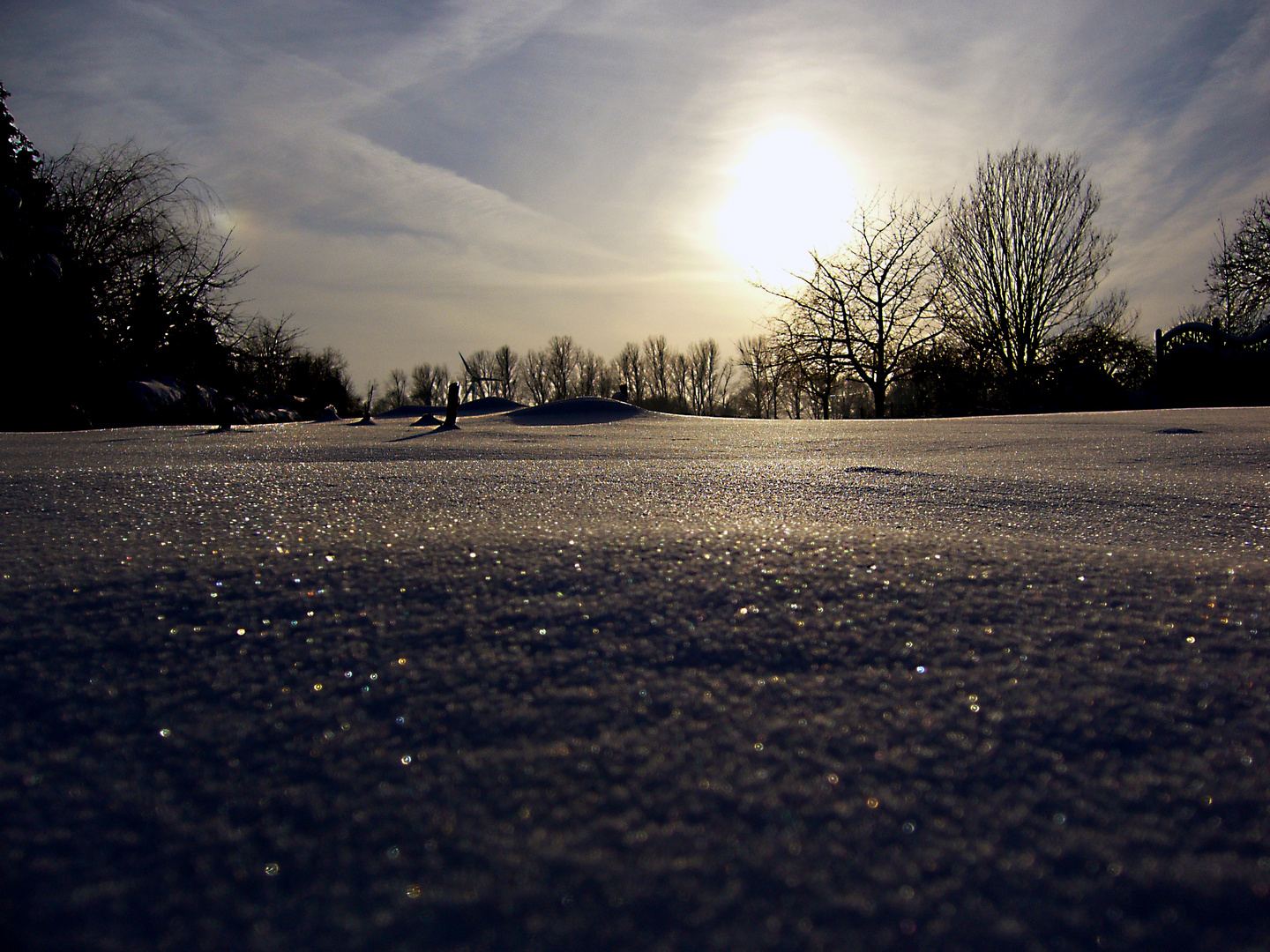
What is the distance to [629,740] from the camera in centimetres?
43

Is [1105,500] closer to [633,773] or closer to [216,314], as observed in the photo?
[633,773]

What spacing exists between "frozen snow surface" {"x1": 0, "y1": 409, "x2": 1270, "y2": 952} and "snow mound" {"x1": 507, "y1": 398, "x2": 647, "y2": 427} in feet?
16.8

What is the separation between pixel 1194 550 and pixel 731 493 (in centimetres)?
74

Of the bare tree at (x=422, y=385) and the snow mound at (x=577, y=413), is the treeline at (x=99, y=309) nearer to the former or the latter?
the snow mound at (x=577, y=413)

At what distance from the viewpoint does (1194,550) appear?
87 centimetres

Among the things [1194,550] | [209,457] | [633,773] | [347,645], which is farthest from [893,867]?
[209,457]

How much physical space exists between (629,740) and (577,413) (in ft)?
20.7

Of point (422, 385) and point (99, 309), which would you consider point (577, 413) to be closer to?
point (99, 309)

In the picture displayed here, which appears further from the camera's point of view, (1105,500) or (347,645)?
(1105,500)

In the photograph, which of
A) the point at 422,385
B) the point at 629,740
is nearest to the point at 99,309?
the point at 629,740

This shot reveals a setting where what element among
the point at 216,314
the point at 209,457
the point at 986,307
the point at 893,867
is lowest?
the point at 893,867

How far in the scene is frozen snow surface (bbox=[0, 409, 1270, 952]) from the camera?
30cm

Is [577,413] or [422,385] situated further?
[422,385]

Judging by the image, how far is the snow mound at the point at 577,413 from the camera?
605 cm
